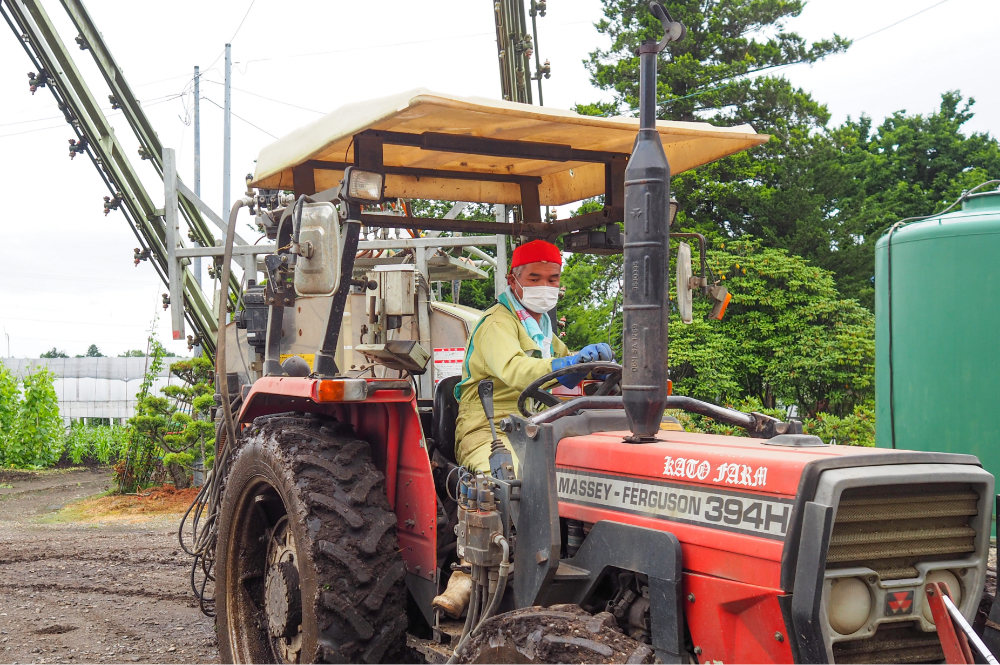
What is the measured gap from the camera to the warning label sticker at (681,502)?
7.92 ft

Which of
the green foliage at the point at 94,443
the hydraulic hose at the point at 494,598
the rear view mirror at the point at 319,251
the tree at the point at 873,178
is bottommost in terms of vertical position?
the green foliage at the point at 94,443

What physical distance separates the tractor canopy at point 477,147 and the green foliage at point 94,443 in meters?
12.8

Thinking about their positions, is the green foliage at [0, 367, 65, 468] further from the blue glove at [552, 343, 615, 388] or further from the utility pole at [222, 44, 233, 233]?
the blue glove at [552, 343, 615, 388]

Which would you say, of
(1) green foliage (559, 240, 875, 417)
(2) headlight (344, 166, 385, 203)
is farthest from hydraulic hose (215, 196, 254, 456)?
(1) green foliage (559, 240, 875, 417)

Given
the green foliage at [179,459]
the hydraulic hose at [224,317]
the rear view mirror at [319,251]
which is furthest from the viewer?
the green foliage at [179,459]

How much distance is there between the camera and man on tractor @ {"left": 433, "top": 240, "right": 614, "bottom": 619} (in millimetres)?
3451

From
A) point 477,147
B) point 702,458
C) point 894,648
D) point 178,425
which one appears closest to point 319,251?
point 477,147

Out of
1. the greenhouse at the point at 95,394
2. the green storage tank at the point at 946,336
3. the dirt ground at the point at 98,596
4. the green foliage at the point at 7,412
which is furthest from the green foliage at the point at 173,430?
the green storage tank at the point at 946,336

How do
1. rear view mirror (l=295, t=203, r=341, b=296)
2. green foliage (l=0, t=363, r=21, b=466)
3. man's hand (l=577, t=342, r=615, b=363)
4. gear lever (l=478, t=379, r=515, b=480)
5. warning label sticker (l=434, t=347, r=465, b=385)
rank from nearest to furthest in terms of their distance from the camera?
rear view mirror (l=295, t=203, r=341, b=296)
gear lever (l=478, t=379, r=515, b=480)
man's hand (l=577, t=342, r=615, b=363)
warning label sticker (l=434, t=347, r=465, b=385)
green foliage (l=0, t=363, r=21, b=466)

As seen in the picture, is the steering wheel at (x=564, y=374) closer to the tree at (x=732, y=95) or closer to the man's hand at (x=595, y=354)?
the man's hand at (x=595, y=354)

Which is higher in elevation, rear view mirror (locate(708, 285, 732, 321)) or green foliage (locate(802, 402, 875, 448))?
rear view mirror (locate(708, 285, 732, 321))

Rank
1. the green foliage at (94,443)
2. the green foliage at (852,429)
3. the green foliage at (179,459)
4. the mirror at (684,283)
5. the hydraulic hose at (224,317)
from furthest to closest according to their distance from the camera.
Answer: the green foliage at (94,443)
the green foliage at (179,459)
the green foliage at (852,429)
the hydraulic hose at (224,317)
the mirror at (684,283)

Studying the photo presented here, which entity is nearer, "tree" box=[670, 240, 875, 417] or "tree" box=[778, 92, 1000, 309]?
"tree" box=[670, 240, 875, 417]

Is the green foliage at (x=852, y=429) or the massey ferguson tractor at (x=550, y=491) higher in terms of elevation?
the massey ferguson tractor at (x=550, y=491)
